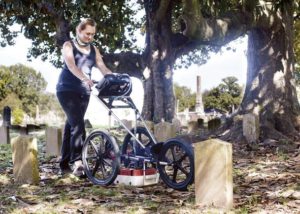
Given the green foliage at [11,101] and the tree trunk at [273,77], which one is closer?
the tree trunk at [273,77]

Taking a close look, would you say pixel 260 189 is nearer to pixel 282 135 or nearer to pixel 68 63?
pixel 68 63

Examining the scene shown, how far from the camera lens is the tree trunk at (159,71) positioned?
14797 mm

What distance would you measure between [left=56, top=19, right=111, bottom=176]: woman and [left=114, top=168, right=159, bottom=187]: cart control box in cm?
84

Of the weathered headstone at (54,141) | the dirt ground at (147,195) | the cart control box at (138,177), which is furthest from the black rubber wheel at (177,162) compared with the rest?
the weathered headstone at (54,141)

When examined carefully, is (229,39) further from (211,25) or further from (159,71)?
(159,71)

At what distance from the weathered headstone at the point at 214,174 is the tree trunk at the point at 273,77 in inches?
226

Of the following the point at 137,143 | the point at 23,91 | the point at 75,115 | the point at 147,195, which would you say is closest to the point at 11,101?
the point at 23,91

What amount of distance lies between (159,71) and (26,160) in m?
9.61

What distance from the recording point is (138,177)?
5.41 m

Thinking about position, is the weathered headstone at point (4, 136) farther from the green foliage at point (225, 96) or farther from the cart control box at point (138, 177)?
the green foliage at point (225, 96)

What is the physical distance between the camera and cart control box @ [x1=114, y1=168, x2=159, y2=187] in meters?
5.41

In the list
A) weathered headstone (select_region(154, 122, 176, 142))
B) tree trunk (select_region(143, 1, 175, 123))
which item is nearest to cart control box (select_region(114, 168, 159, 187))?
weathered headstone (select_region(154, 122, 176, 142))

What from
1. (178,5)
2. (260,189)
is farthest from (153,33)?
(260,189)

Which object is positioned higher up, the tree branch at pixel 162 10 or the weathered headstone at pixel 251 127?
the tree branch at pixel 162 10
